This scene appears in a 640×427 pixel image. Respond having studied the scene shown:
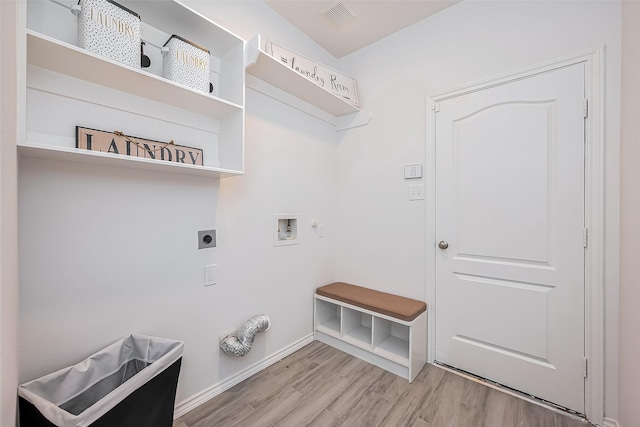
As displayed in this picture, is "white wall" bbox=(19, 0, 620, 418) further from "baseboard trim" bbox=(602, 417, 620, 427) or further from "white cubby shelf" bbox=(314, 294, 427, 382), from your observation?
"white cubby shelf" bbox=(314, 294, 427, 382)

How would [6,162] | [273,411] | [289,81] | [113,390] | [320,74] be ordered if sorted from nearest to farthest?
[6,162] → [113,390] → [273,411] → [289,81] → [320,74]

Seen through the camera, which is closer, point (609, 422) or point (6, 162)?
point (6, 162)

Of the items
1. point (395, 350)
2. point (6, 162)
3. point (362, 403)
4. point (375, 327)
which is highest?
point (6, 162)

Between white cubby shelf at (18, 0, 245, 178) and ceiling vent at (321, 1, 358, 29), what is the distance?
2.96 feet

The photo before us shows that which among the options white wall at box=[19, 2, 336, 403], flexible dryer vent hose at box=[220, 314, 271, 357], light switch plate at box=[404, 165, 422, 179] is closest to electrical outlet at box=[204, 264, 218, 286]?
white wall at box=[19, 2, 336, 403]

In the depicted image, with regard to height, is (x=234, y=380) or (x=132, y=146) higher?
(x=132, y=146)

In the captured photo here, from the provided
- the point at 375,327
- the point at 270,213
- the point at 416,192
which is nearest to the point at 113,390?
the point at 270,213

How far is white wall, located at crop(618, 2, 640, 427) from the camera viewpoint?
1.15 meters

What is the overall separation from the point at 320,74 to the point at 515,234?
6.10 ft

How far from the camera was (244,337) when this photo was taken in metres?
1.67

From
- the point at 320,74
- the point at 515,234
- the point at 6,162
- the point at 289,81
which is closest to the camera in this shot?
the point at 6,162

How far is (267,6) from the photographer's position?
1923mm

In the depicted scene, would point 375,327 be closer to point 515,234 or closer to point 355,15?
point 515,234

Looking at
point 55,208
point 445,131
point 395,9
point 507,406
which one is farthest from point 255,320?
point 395,9
